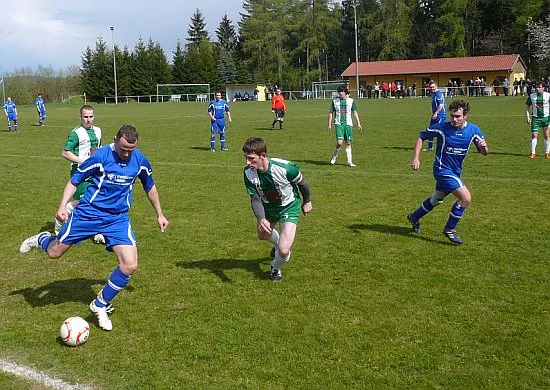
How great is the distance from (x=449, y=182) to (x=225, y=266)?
10.9ft

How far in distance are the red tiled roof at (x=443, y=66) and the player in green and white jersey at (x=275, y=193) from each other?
6573 cm

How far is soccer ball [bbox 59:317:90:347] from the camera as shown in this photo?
5.10m

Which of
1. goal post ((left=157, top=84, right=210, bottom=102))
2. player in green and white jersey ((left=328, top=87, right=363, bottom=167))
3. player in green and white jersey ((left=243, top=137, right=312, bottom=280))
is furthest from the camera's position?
goal post ((left=157, top=84, right=210, bottom=102))

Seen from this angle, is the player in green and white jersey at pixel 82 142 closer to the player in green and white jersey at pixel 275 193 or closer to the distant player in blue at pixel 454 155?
the player in green and white jersey at pixel 275 193

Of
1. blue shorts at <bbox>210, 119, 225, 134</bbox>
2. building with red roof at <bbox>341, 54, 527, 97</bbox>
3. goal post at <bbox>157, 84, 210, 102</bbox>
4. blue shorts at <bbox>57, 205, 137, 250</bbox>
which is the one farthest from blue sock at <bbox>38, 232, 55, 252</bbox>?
goal post at <bbox>157, 84, 210, 102</bbox>

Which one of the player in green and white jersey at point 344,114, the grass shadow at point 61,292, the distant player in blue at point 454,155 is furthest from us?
the player in green and white jersey at point 344,114

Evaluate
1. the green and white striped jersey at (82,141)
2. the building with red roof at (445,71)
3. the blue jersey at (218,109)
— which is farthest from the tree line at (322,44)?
the green and white striped jersey at (82,141)

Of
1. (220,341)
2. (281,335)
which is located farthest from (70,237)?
(281,335)

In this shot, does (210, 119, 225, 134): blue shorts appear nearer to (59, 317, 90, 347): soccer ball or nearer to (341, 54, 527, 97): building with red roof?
(59, 317, 90, 347): soccer ball

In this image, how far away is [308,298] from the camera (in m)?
6.21

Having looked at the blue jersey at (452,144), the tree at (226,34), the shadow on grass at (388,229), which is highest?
the tree at (226,34)

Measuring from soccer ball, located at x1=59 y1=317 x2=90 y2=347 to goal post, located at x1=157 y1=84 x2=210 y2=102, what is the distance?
70991 millimetres

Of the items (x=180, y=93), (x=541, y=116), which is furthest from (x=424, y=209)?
(x=180, y=93)

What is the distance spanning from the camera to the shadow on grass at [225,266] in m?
7.08
